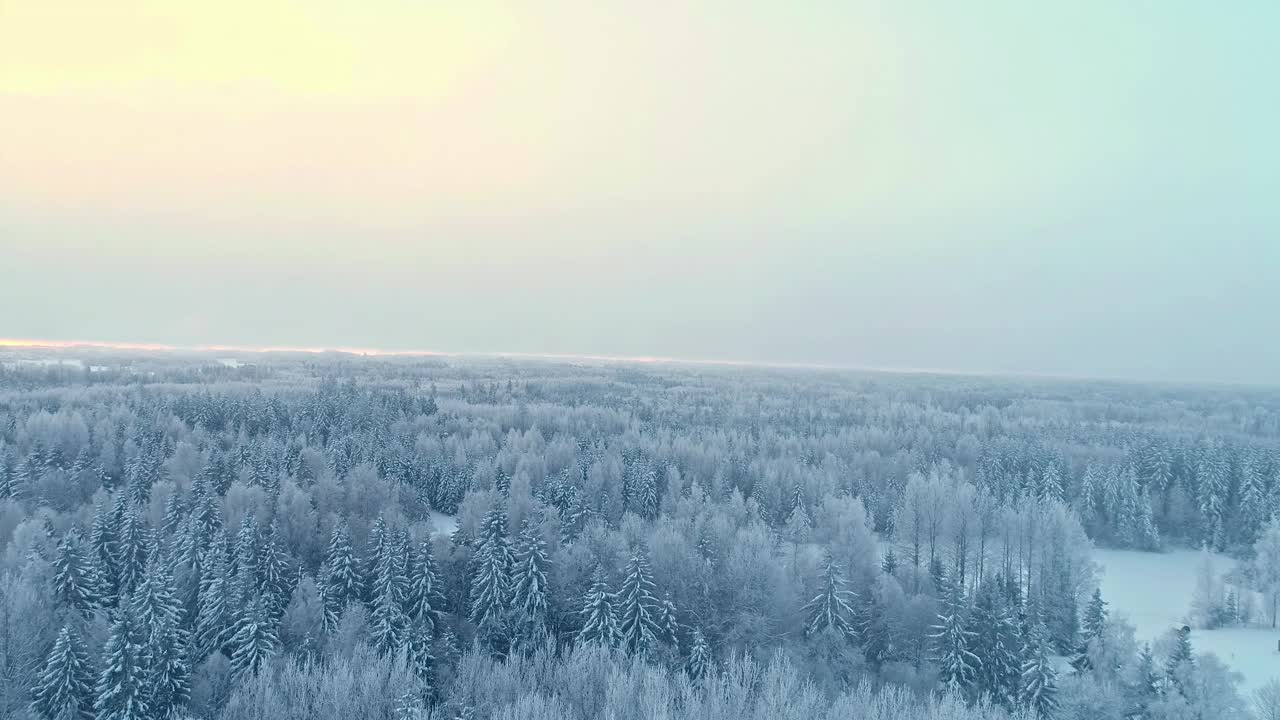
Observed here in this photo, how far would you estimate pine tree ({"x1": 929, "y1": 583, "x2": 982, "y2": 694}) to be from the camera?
2955 centimetres

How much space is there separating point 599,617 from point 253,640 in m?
14.9

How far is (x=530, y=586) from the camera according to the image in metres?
35.1

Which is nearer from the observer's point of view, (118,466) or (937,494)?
(937,494)

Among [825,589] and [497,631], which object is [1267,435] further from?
[497,631]

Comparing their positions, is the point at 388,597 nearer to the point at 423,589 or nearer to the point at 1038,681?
the point at 423,589

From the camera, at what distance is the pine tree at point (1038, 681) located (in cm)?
2742

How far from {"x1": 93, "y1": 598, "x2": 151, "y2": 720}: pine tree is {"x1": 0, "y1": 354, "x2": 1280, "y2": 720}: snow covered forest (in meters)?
0.11

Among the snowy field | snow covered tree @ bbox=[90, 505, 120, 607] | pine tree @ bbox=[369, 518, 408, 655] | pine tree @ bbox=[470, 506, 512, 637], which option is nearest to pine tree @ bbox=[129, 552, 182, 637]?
snow covered tree @ bbox=[90, 505, 120, 607]

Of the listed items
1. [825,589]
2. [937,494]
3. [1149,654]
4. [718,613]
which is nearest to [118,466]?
[718,613]

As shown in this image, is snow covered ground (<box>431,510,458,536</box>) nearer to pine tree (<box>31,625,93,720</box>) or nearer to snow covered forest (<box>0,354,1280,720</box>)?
snow covered forest (<box>0,354,1280,720</box>)

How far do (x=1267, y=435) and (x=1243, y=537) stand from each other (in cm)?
4507

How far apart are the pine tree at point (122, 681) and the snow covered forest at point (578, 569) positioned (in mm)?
113

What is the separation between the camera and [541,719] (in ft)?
72.8

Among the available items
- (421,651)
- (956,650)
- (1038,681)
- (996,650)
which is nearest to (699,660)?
(956,650)
